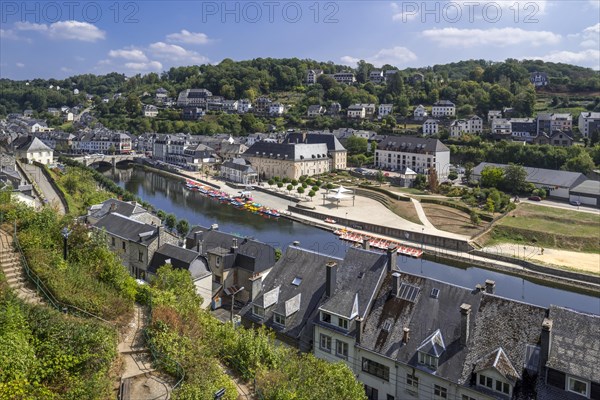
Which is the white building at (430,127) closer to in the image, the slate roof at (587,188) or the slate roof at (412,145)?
the slate roof at (412,145)

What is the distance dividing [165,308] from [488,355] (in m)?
6.51

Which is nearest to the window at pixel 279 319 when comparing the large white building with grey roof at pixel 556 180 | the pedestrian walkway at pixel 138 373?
the pedestrian walkway at pixel 138 373

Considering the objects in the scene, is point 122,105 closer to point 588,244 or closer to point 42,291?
point 588,244

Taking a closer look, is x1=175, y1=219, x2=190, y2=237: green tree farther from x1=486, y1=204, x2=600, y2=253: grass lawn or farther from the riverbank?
x1=486, y1=204, x2=600, y2=253: grass lawn

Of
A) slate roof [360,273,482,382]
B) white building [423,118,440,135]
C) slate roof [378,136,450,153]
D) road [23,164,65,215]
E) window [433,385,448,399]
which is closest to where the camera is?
window [433,385,448,399]

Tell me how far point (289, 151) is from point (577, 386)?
1720 inches

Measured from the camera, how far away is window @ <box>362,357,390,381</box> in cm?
1068

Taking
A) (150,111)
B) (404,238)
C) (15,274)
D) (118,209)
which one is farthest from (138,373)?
(150,111)

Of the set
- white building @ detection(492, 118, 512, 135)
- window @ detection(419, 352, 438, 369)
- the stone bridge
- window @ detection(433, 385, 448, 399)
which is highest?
white building @ detection(492, 118, 512, 135)

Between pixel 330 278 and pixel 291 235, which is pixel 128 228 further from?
pixel 291 235

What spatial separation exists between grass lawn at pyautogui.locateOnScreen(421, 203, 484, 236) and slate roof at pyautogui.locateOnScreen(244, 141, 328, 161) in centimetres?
1754

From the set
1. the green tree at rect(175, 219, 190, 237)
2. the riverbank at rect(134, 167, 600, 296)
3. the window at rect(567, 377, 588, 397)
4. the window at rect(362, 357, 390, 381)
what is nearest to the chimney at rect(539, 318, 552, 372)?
the window at rect(567, 377, 588, 397)

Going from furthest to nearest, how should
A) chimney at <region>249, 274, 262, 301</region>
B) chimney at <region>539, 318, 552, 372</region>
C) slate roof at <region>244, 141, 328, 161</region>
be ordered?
slate roof at <region>244, 141, 328, 161</region> → chimney at <region>249, 274, 262, 301</region> → chimney at <region>539, 318, 552, 372</region>

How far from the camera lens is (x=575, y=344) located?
358 inches
